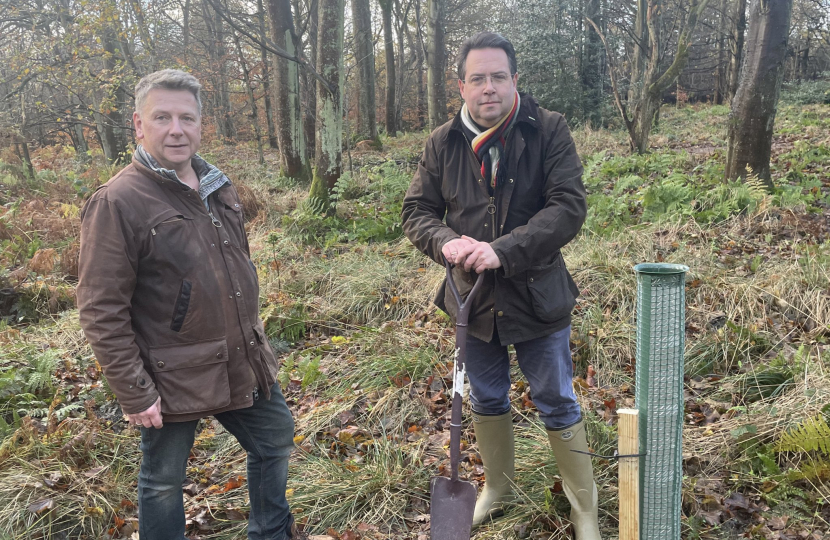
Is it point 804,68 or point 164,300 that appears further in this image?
point 804,68

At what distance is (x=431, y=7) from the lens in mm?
13656

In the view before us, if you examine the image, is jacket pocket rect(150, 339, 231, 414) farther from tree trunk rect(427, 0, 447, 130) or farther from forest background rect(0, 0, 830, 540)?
tree trunk rect(427, 0, 447, 130)

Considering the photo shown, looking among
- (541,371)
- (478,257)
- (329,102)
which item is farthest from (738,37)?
(478,257)

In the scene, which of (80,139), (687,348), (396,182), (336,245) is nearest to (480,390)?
(687,348)

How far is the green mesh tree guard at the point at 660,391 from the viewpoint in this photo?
218 centimetres

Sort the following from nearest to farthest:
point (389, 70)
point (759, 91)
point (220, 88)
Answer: point (759, 91), point (389, 70), point (220, 88)

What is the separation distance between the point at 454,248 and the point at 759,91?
22.2ft

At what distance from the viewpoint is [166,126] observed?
2559 mm

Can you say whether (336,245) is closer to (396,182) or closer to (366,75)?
(396,182)

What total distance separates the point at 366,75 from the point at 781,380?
1736cm

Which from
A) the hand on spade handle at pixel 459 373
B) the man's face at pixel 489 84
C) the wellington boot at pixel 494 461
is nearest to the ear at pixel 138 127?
the man's face at pixel 489 84

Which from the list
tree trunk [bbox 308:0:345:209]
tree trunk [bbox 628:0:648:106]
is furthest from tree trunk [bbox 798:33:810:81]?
tree trunk [bbox 308:0:345:209]

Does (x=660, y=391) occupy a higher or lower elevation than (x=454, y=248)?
lower

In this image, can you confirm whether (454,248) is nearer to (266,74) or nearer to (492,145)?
(492,145)
